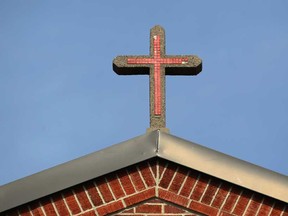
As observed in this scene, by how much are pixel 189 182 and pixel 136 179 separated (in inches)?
18.8

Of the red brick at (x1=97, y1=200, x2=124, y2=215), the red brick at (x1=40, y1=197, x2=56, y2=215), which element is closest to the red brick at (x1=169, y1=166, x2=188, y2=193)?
the red brick at (x1=97, y1=200, x2=124, y2=215)

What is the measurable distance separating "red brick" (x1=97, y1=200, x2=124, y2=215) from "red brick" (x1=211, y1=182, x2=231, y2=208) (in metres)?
0.83

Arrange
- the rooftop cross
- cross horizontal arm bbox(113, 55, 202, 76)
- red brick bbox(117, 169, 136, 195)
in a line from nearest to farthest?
red brick bbox(117, 169, 136, 195), the rooftop cross, cross horizontal arm bbox(113, 55, 202, 76)

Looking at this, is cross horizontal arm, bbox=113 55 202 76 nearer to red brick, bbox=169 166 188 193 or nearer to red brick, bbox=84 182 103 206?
red brick, bbox=169 166 188 193

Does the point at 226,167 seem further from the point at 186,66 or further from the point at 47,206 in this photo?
the point at 47,206

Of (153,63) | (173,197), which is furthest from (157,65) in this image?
(173,197)

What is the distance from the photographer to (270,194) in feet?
19.1

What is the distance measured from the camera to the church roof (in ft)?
A: 19.2

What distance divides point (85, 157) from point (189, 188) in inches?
38.4

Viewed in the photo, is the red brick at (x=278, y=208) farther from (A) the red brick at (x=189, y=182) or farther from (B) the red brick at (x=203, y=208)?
(A) the red brick at (x=189, y=182)

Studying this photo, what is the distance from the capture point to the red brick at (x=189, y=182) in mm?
5957

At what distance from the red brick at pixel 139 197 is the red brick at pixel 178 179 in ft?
0.60

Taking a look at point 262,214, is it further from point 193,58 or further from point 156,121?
point 193,58

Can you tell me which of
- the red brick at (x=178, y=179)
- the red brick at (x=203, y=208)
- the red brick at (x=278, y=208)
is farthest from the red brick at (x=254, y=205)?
the red brick at (x=178, y=179)
